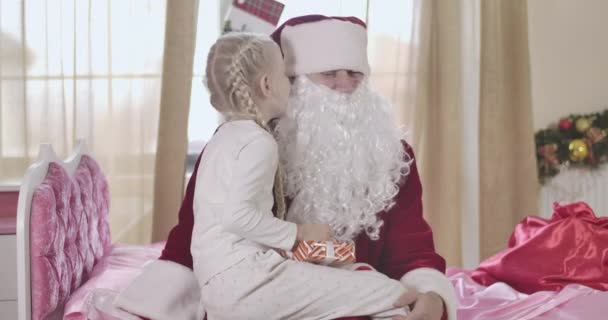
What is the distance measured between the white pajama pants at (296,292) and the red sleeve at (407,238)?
347mm

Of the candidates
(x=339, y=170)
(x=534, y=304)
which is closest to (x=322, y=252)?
(x=339, y=170)

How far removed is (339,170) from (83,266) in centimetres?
117

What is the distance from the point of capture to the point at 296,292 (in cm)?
174

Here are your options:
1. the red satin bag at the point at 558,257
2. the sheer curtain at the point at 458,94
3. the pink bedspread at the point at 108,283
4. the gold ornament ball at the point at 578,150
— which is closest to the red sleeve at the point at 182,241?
the pink bedspread at the point at 108,283

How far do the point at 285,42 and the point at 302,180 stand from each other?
41 centimetres

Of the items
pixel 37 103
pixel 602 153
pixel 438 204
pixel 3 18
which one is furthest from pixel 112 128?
pixel 602 153

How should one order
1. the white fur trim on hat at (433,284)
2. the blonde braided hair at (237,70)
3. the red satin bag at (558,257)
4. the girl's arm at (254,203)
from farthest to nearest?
the red satin bag at (558,257), the white fur trim on hat at (433,284), the blonde braided hair at (237,70), the girl's arm at (254,203)

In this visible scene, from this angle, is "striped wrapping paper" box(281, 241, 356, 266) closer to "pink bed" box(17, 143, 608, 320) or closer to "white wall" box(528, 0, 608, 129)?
"pink bed" box(17, 143, 608, 320)

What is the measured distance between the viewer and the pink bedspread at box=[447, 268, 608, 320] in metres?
2.56

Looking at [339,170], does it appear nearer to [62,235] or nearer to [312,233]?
[312,233]

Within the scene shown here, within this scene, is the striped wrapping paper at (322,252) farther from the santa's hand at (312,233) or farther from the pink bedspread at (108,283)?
the pink bedspread at (108,283)

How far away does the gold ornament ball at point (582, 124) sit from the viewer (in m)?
4.39

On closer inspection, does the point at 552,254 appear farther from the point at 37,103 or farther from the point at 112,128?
the point at 37,103

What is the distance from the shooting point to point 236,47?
186 cm
